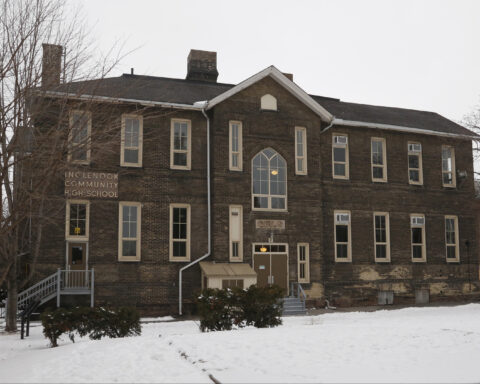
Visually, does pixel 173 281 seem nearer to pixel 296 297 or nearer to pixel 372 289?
A: pixel 296 297

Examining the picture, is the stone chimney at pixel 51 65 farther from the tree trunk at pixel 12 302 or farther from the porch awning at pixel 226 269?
the porch awning at pixel 226 269

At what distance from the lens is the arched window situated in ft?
74.4

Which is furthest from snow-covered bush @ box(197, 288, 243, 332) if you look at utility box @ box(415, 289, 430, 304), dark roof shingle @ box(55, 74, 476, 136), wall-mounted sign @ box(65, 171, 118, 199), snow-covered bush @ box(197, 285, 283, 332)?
utility box @ box(415, 289, 430, 304)

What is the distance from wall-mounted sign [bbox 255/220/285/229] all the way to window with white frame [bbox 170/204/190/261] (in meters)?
2.93

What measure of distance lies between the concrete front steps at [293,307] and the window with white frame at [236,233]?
257 centimetres

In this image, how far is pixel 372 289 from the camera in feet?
80.6

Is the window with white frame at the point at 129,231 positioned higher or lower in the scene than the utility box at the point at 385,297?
higher

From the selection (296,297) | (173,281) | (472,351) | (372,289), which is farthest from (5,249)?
(372,289)

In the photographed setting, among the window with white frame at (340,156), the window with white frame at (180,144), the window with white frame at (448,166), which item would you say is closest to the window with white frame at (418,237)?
the window with white frame at (448,166)

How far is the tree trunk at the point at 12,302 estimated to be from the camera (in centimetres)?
1691

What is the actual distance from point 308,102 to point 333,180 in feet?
12.2

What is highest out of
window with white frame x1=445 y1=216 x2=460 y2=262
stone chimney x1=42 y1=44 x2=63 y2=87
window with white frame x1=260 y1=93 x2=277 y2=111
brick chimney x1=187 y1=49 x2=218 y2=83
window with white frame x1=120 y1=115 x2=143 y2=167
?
brick chimney x1=187 y1=49 x2=218 y2=83

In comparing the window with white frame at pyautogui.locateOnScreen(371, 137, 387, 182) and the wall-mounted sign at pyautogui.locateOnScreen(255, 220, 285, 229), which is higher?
the window with white frame at pyautogui.locateOnScreen(371, 137, 387, 182)

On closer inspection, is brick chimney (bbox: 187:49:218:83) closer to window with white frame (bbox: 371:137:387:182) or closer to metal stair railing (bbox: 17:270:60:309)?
window with white frame (bbox: 371:137:387:182)
